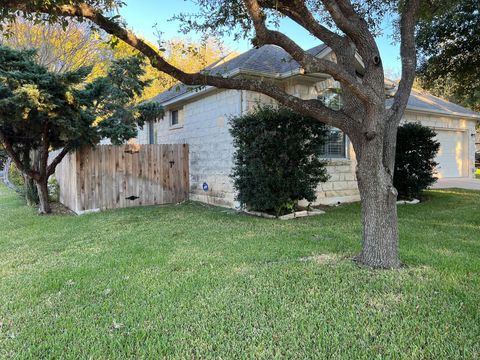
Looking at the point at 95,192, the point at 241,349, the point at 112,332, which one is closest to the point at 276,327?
the point at 241,349

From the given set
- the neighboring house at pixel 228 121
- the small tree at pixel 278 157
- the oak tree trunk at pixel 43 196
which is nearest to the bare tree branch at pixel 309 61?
the small tree at pixel 278 157

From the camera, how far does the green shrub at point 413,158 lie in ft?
33.0

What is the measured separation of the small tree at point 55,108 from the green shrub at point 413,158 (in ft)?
24.1

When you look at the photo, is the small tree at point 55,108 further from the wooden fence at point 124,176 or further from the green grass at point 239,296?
the green grass at point 239,296

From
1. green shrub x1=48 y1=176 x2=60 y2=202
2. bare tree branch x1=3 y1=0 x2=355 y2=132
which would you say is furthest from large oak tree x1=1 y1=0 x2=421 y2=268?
green shrub x1=48 y1=176 x2=60 y2=202

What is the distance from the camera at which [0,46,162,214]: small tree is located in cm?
764

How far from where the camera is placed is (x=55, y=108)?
8188mm

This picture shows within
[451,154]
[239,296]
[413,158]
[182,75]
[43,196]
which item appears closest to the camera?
[239,296]

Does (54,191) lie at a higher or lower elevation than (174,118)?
lower

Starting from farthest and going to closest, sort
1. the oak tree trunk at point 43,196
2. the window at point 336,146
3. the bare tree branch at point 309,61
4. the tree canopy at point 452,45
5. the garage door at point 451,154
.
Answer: the garage door at point 451,154 < the window at point 336,146 < the oak tree trunk at point 43,196 < the tree canopy at point 452,45 < the bare tree branch at point 309,61

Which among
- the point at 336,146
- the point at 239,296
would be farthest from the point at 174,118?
the point at 239,296

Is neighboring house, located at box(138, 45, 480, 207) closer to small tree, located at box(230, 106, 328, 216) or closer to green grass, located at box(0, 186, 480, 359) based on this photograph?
small tree, located at box(230, 106, 328, 216)

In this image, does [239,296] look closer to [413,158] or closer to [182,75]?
[182,75]

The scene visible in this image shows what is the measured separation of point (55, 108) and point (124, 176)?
290 centimetres
